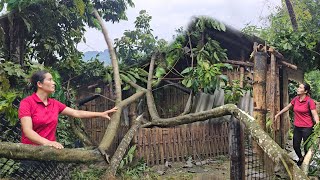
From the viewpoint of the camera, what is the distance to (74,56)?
32.3ft

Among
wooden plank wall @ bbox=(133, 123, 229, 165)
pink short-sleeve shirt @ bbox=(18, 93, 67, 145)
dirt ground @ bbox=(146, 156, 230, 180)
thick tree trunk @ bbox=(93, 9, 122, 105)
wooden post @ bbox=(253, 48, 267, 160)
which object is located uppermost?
thick tree trunk @ bbox=(93, 9, 122, 105)

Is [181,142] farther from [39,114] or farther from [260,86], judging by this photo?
[39,114]

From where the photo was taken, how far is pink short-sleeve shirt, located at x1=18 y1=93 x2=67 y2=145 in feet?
10.6

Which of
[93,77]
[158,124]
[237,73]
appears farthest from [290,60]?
[93,77]

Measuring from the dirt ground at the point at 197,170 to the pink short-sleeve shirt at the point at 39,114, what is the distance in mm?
5550

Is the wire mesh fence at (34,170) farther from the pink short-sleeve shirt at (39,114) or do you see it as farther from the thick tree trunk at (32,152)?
the pink short-sleeve shirt at (39,114)

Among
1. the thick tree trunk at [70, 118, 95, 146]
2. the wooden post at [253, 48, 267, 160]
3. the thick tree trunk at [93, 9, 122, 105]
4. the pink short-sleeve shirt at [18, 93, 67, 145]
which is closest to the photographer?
the pink short-sleeve shirt at [18, 93, 67, 145]

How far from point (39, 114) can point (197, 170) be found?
662 cm

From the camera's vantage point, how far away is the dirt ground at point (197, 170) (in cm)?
853

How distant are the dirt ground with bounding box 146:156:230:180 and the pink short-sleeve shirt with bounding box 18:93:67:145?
555cm

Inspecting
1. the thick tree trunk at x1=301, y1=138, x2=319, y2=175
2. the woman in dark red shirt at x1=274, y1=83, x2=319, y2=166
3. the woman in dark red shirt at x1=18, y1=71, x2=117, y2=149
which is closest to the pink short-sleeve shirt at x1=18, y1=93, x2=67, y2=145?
the woman in dark red shirt at x1=18, y1=71, x2=117, y2=149

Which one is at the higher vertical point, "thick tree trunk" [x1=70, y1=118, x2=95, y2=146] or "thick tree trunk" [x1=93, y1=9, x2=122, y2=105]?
"thick tree trunk" [x1=93, y1=9, x2=122, y2=105]

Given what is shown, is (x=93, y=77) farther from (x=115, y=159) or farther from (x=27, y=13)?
(x=115, y=159)

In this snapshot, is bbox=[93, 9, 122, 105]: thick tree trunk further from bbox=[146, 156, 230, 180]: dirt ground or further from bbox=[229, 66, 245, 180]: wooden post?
bbox=[229, 66, 245, 180]: wooden post
